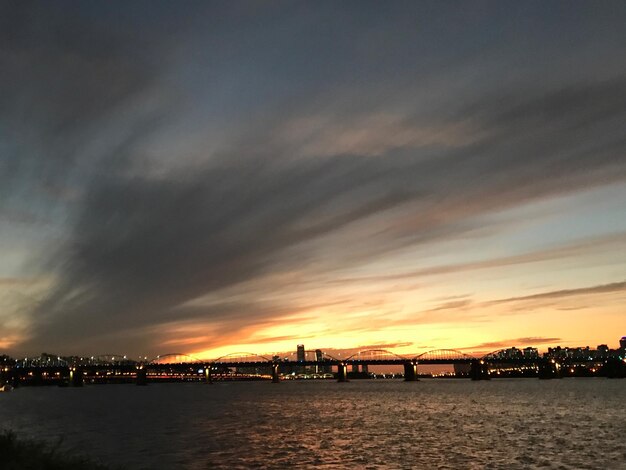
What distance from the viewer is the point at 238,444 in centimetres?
6244

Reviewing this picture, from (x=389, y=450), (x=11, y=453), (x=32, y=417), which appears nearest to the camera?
(x=11, y=453)

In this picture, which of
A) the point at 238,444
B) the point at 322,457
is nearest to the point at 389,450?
the point at 322,457

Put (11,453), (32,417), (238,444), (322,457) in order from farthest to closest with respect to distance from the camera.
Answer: (32,417)
(238,444)
(322,457)
(11,453)

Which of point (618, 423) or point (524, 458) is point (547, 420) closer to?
point (618, 423)

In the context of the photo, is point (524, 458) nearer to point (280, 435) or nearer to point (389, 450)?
point (389, 450)

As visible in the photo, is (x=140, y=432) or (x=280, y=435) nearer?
(x=280, y=435)

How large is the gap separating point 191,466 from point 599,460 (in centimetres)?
3287

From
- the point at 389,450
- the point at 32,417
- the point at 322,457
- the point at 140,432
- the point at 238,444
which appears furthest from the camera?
the point at 32,417

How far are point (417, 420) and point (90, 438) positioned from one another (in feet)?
154

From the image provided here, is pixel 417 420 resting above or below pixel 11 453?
below

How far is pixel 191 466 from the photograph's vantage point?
47.8 meters

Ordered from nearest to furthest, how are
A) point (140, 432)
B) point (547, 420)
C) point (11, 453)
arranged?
point (11, 453)
point (140, 432)
point (547, 420)

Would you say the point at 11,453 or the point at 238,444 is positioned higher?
the point at 11,453

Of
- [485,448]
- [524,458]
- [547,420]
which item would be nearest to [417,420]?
[547,420]
